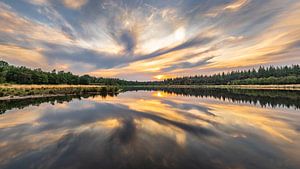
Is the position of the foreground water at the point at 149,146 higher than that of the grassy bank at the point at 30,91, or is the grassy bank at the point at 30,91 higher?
the grassy bank at the point at 30,91

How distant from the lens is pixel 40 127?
11219mm

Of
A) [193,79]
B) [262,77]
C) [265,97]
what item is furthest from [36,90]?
[193,79]

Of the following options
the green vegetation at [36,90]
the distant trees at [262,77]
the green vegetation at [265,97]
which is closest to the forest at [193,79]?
the distant trees at [262,77]

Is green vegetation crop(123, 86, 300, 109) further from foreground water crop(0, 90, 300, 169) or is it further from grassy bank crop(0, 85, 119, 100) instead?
grassy bank crop(0, 85, 119, 100)

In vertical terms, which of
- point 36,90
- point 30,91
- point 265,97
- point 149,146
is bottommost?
point 265,97

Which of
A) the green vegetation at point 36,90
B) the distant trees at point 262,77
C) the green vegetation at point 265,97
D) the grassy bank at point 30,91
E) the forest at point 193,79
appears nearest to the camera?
the green vegetation at point 265,97

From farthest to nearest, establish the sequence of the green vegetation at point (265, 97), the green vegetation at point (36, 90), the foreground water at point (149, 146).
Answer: the green vegetation at point (36, 90) < the green vegetation at point (265, 97) < the foreground water at point (149, 146)

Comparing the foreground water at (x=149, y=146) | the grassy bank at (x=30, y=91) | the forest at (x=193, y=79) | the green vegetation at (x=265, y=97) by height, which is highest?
the forest at (x=193, y=79)

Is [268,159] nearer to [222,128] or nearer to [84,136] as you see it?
[222,128]

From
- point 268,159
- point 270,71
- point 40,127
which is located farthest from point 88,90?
point 270,71

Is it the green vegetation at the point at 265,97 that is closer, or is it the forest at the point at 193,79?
the green vegetation at the point at 265,97

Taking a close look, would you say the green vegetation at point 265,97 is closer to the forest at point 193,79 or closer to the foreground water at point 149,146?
the foreground water at point 149,146

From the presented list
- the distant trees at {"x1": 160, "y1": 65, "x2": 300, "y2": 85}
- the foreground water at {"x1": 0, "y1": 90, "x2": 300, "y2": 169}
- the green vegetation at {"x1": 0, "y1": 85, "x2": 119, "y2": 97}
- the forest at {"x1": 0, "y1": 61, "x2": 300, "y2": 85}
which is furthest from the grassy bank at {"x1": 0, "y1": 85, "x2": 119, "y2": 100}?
the distant trees at {"x1": 160, "y1": 65, "x2": 300, "y2": 85}

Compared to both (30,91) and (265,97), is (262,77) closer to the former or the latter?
(265,97)
